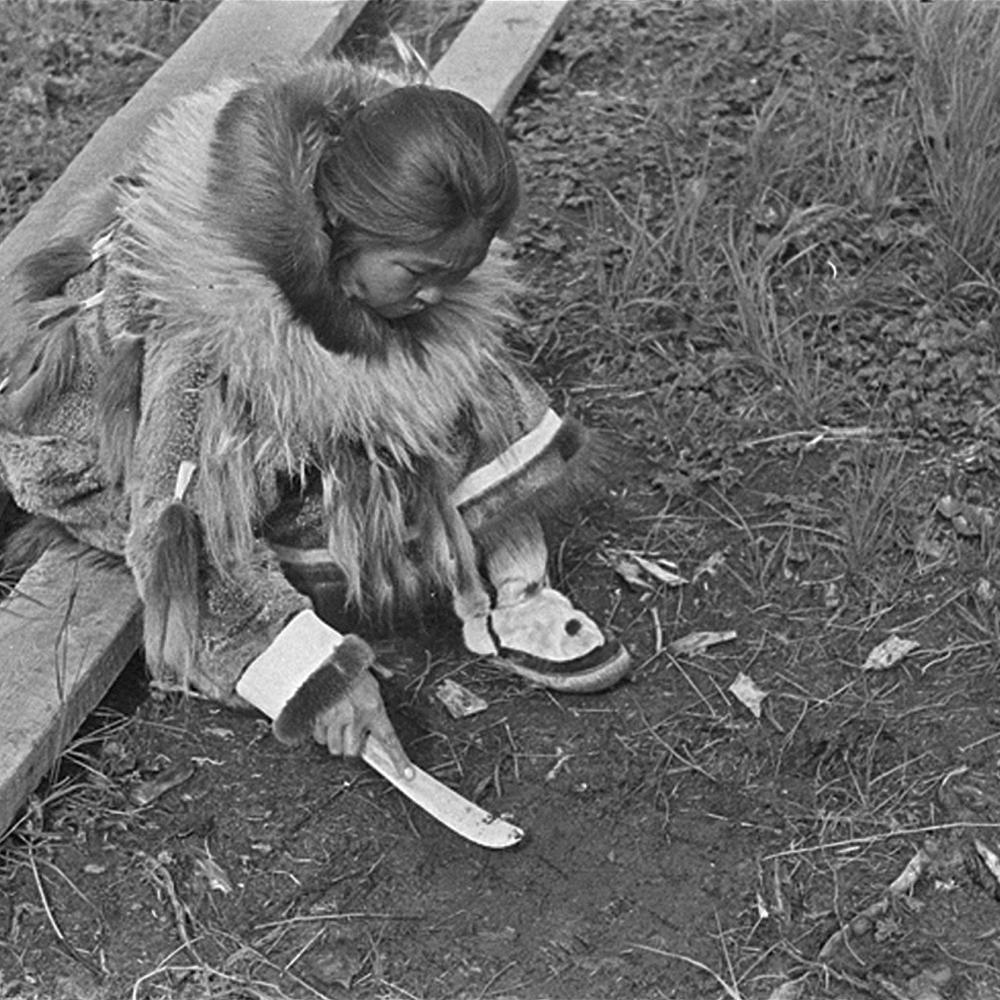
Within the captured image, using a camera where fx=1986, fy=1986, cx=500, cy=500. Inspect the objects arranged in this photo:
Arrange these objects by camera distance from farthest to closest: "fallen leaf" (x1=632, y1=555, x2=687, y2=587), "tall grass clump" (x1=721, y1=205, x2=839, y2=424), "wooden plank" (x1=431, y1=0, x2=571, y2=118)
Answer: "wooden plank" (x1=431, y1=0, x2=571, y2=118) → "tall grass clump" (x1=721, y1=205, x2=839, y2=424) → "fallen leaf" (x1=632, y1=555, x2=687, y2=587)

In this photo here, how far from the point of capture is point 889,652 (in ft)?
9.87

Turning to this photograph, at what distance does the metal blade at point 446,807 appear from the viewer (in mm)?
2723

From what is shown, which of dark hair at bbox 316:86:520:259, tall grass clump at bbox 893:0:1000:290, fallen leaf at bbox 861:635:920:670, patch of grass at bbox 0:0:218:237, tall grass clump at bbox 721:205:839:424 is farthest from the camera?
patch of grass at bbox 0:0:218:237

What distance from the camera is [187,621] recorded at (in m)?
2.69

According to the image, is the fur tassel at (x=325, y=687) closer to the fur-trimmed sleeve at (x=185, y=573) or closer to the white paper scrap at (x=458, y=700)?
the fur-trimmed sleeve at (x=185, y=573)

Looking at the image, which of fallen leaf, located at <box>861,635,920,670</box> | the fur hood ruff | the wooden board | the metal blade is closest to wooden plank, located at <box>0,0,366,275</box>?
the wooden board

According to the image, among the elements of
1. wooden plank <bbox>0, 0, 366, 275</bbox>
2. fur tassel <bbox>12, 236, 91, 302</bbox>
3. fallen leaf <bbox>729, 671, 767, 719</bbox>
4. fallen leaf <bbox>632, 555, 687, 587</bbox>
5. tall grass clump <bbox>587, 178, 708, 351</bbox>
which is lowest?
fallen leaf <bbox>729, 671, 767, 719</bbox>

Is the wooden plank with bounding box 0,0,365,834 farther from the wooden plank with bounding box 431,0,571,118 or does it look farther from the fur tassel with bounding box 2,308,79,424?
the wooden plank with bounding box 431,0,571,118

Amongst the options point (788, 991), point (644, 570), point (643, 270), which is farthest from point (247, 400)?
point (643, 270)

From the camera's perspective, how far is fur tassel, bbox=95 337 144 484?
8.99 feet

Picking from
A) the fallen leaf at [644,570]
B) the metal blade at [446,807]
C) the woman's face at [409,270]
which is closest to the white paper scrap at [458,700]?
the metal blade at [446,807]

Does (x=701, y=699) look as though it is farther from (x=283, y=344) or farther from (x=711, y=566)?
(x=283, y=344)

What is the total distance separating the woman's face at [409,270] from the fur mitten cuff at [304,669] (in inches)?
17.5

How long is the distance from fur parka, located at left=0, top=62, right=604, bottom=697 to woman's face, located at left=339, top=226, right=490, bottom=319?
0.09 feet
